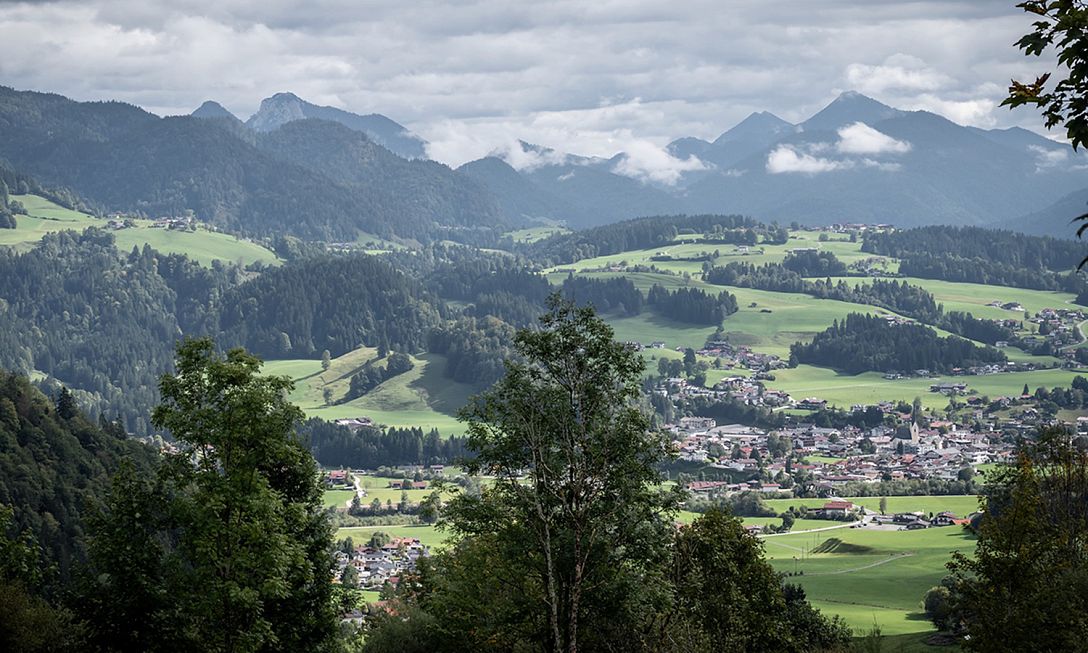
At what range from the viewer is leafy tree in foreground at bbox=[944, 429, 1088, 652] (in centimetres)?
3231

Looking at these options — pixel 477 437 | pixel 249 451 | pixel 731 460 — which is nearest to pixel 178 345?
pixel 249 451

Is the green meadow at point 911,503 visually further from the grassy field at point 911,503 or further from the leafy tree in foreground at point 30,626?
the leafy tree in foreground at point 30,626

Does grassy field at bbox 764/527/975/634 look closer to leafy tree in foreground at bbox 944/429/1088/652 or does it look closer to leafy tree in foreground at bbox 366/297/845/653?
leafy tree in foreground at bbox 944/429/1088/652

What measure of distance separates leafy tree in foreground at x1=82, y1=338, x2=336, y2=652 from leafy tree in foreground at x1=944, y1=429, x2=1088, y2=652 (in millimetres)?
18695

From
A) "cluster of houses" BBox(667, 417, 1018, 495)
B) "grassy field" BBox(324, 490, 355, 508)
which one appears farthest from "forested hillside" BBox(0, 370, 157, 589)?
"cluster of houses" BBox(667, 417, 1018, 495)

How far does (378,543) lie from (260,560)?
98.0 meters

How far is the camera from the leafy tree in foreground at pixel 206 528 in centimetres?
3052

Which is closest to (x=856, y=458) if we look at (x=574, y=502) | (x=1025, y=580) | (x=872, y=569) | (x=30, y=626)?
(x=872, y=569)

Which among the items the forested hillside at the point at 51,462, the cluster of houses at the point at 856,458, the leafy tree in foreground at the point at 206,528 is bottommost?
the cluster of houses at the point at 856,458

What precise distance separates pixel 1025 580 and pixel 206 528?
2192cm

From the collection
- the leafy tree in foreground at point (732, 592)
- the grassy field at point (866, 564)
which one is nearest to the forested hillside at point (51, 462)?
the grassy field at point (866, 564)

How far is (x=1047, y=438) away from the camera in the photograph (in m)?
43.1

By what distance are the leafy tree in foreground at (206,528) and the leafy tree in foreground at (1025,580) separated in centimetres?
1869

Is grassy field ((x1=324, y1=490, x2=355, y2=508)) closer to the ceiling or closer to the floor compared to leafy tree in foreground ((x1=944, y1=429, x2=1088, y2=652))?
closer to the floor
